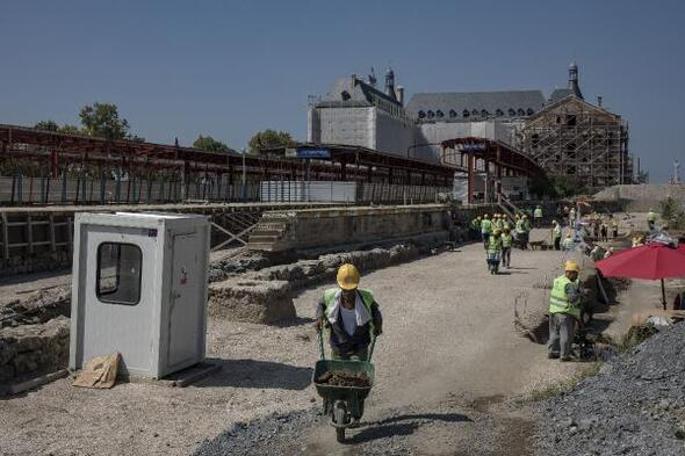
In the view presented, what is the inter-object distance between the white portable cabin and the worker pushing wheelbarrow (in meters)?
2.71

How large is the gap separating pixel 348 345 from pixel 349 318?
0.29m

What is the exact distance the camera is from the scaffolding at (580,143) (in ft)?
296

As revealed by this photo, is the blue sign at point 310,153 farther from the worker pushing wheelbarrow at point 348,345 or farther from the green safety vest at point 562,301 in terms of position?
the worker pushing wheelbarrow at point 348,345

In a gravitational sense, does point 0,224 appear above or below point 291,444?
above

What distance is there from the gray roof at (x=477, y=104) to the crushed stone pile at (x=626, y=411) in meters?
119

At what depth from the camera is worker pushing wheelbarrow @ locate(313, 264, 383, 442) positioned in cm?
698

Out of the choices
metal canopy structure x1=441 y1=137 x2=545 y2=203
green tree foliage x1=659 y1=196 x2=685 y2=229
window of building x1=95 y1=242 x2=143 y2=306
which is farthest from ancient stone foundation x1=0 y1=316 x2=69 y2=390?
metal canopy structure x1=441 y1=137 x2=545 y2=203

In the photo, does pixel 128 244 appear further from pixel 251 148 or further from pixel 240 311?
pixel 251 148

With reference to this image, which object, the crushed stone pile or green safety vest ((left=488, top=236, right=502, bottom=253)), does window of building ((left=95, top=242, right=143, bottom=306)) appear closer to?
the crushed stone pile

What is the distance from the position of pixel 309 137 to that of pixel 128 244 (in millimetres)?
92664

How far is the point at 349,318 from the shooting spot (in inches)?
289

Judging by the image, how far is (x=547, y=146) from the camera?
9444cm

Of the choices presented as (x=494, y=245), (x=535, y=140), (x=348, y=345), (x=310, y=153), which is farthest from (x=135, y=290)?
(x=535, y=140)

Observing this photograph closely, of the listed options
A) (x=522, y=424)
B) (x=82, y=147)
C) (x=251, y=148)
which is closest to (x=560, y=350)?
(x=522, y=424)
